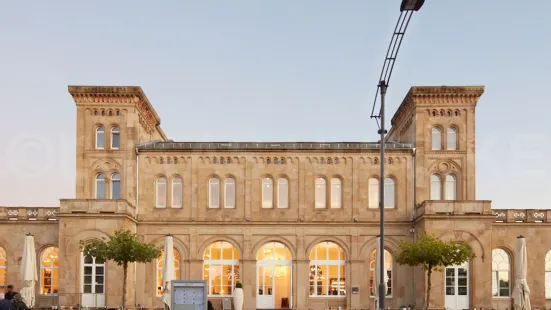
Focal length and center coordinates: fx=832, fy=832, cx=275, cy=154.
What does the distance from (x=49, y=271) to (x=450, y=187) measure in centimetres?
2454

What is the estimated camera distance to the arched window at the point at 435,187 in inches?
1948

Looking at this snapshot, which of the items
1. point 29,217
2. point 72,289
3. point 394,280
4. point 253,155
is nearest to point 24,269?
point 72,289

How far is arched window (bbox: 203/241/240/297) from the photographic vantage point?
49625 millimetres

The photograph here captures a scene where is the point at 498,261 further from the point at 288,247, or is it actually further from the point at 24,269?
the point at 24,269

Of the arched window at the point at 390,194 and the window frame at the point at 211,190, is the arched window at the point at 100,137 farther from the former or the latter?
the arched window at the point at 390,194

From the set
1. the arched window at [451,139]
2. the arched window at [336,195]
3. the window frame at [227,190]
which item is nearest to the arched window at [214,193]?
the window frame at [227,190]

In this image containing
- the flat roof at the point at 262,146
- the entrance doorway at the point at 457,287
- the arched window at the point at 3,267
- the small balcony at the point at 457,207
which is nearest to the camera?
the small balcony at the point at 457,207

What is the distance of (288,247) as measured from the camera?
4959 cm

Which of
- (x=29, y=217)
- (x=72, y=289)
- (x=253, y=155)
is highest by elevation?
(x=253, y=155)

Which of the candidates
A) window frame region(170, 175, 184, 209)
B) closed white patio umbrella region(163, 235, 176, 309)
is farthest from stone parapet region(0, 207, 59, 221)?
closed white patio umbrella region(163, 235, 176, 309)

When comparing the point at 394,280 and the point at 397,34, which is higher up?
the point at 397,34

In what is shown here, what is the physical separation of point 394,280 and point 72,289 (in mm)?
18458

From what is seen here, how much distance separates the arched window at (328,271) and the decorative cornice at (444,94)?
1005 cm

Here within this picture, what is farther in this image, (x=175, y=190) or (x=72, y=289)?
(x=175, y=190)
